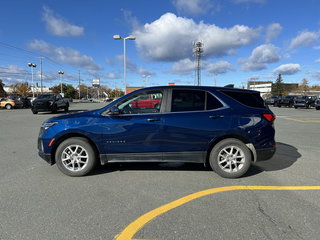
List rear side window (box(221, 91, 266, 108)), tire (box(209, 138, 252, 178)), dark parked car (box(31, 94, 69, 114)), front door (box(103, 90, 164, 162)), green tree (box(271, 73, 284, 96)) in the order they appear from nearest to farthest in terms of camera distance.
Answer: front door (box(103, 90, 164, 162)) < tire (box(209, 138, 252, 178)) < rear side window (box(221, 91, 266, 108)) < dark parked car (box(31, 94, 69, 114)) < green tree (box(271, 73, 284, 96))

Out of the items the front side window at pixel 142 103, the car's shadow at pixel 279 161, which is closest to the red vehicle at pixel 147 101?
the front side window at pixel 142 103

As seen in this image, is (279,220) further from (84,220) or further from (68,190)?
(68,190)

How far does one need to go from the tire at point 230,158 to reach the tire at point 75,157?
2.34 m

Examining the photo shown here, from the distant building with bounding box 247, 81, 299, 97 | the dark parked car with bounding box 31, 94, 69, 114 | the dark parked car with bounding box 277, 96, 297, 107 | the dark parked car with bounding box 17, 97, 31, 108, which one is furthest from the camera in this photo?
the distant building with bounding box 247, 81, 299, 97

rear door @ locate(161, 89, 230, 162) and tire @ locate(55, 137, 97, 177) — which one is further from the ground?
rear door @ locate(161, 89, 230, 162)

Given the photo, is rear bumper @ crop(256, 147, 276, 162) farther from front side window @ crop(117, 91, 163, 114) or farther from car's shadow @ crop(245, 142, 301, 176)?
front side window @ crop(117, 91, 163, 114)

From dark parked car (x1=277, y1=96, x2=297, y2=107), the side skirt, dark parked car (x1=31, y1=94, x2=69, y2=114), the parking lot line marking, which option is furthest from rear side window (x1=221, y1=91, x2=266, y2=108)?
dark parked car (x1=277, y1=96, x2=297, y2=107)

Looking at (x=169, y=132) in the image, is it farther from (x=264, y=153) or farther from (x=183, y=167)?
(x=264, y=153)

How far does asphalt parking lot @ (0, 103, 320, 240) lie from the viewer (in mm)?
2564

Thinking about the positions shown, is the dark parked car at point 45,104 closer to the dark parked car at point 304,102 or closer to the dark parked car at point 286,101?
the dark parked car at point 304,102

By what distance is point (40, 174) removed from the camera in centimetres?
438

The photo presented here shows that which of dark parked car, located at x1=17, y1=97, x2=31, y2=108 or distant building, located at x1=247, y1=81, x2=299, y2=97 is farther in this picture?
distant building, located at x1=247, y1=81, x2=299, y2=97

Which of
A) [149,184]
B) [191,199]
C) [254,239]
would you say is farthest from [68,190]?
[254,239]

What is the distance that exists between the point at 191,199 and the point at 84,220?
1549 mm
